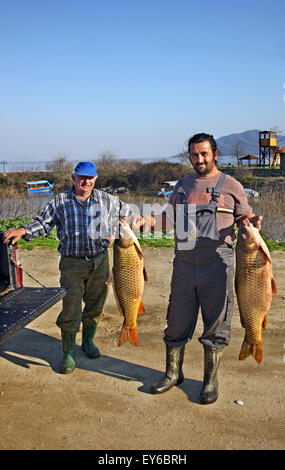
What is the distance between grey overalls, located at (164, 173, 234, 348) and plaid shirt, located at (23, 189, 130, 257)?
3.48 feet

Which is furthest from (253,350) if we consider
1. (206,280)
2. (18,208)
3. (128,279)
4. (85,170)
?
(18,208)

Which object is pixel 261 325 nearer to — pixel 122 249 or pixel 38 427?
pixel 122 249

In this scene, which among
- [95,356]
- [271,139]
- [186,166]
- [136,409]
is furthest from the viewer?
[271,139]

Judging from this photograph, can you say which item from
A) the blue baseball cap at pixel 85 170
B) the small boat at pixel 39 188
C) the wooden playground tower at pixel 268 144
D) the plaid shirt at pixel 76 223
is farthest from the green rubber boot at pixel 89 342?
the wooden playground tower at pixel 268 144

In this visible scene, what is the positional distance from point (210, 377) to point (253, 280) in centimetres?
118

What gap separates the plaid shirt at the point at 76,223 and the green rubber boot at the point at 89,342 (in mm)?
959

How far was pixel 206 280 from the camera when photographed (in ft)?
12.6

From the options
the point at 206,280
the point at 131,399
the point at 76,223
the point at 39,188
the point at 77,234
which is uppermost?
the point at 76,223


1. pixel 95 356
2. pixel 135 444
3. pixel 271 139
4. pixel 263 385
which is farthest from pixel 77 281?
pixel 271 139

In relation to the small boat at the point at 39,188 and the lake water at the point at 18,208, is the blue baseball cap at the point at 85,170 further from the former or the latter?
the small boat at the point at 39,188

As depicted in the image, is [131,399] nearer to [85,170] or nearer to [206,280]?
[206,280]

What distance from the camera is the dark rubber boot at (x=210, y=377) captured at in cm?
405
